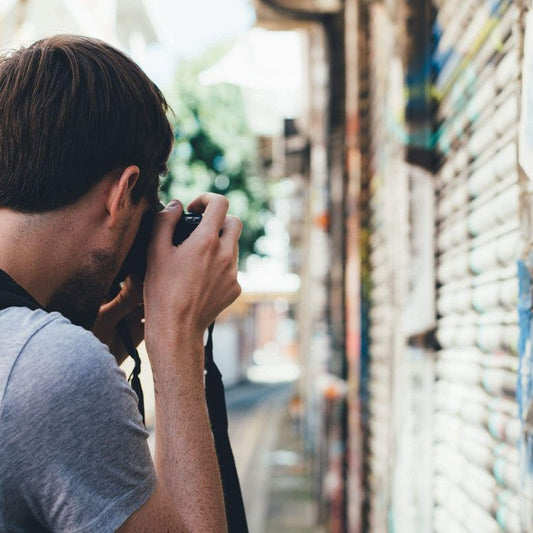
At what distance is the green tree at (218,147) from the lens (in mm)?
21422

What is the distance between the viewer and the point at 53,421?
3.58 ft

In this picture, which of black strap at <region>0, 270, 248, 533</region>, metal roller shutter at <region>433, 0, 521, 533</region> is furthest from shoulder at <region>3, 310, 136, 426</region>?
metal roller shutter at <region>433, 0, 521, 533</region>

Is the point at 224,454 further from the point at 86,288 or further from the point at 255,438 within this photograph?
the point at 255,438

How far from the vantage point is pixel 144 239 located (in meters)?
1.45

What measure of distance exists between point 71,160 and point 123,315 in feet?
1.60

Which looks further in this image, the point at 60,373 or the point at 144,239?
the point at 144,239

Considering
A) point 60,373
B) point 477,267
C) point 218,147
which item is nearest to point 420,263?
point 477,267

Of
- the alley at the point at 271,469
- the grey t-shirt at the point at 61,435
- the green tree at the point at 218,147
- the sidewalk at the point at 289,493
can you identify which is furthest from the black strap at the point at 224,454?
the green tree at the point at 218,147

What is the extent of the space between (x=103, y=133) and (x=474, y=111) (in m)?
1.38

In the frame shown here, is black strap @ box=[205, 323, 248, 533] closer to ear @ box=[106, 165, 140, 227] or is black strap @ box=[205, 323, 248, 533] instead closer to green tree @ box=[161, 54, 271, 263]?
ear @ box=[106, 165, 140, 227]

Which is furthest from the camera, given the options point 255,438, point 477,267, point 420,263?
point 255,438

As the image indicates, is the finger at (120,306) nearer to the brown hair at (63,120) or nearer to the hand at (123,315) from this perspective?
the hand at (123,315)

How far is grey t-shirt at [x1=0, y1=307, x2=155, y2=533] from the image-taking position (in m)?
1.09

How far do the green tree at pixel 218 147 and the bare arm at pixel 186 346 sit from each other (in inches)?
781
